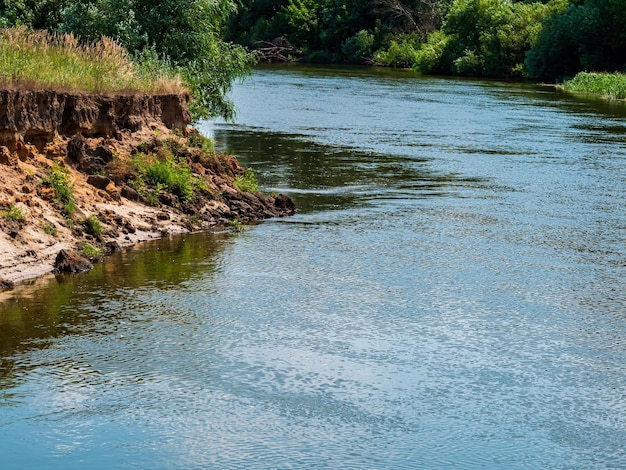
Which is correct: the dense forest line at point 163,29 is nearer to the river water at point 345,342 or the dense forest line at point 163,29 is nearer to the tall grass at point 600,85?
the river water at point 345,342

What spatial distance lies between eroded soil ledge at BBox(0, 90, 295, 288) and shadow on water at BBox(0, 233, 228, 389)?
0.40 m

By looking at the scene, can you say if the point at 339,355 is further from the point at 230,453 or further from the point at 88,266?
the point at 88,266

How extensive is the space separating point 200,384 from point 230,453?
164cm

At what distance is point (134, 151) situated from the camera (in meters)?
18.0

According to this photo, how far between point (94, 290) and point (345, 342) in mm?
3464

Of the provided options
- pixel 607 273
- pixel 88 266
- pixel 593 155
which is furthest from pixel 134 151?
pixel 593 155

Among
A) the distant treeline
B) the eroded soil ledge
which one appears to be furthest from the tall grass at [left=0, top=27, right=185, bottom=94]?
the distant treeline

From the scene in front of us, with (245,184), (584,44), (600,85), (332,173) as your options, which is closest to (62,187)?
(245,184)

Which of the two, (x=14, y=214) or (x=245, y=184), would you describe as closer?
(x=14, y=214)

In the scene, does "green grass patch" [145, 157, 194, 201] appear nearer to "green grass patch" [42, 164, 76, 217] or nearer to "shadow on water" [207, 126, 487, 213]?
"green grass patch" [42, 164, 76, 217]

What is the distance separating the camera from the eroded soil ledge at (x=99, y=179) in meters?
14.5

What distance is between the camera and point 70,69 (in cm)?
1758

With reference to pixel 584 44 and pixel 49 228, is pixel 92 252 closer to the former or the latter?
pixel 49 228

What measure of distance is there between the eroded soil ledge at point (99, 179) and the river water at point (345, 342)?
557 mm
